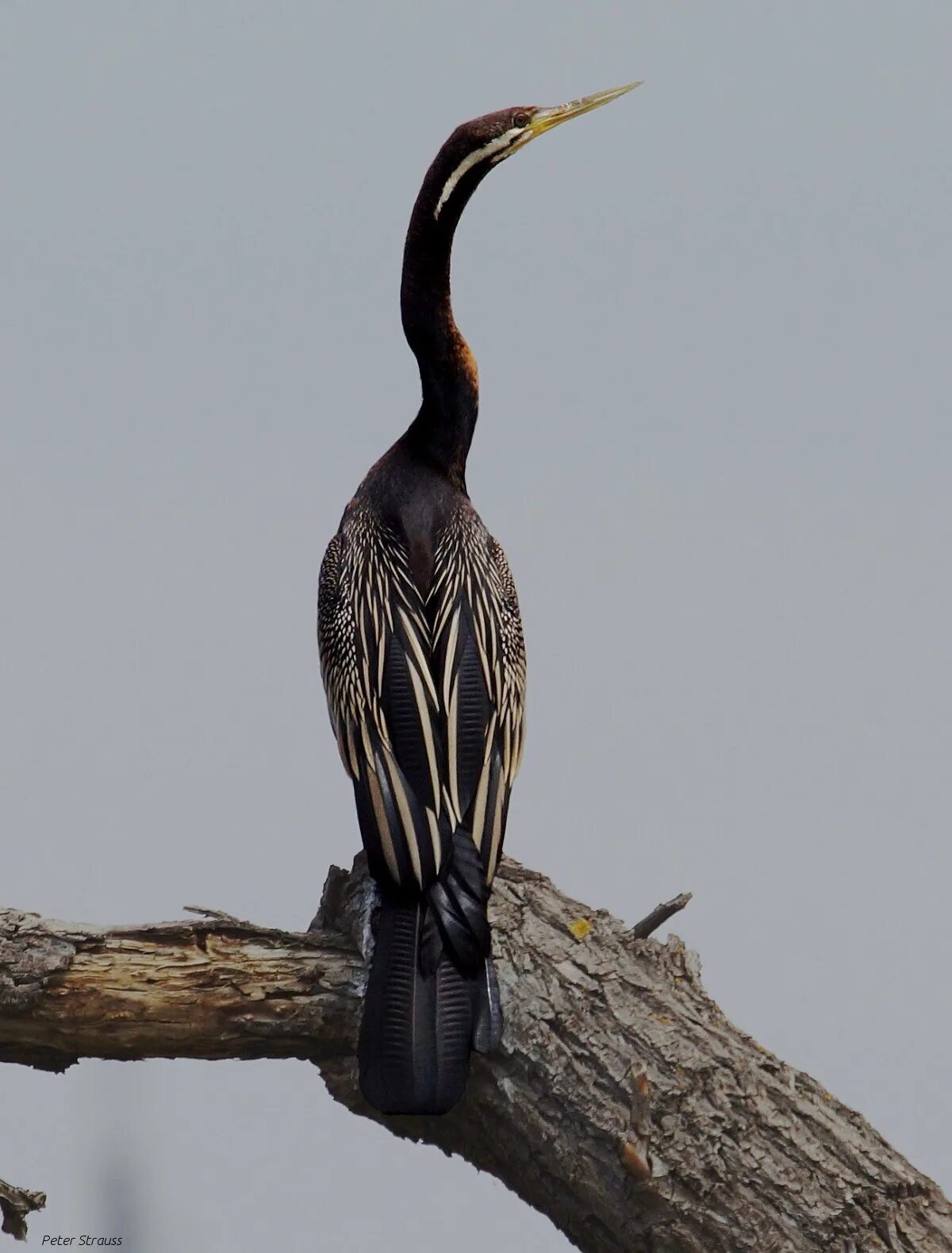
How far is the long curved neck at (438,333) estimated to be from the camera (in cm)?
370

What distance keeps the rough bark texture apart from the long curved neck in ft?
4.05

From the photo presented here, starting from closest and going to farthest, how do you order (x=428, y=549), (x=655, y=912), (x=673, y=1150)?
(x=673, y=1150) → (x=655, y=912) → (x=428, y=549)

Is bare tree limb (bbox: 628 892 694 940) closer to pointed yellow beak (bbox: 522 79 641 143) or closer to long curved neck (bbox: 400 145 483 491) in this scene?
long curved neck (bbox: 400 145 483 491)

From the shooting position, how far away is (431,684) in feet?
11.0

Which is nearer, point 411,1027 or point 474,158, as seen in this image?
point 411,1027

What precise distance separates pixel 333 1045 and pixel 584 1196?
0.67m

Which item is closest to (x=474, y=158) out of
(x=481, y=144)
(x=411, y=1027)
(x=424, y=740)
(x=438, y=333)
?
(x=481, y=144)

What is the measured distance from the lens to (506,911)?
3.46 meters

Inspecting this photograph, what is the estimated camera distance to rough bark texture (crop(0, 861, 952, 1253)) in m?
3.11

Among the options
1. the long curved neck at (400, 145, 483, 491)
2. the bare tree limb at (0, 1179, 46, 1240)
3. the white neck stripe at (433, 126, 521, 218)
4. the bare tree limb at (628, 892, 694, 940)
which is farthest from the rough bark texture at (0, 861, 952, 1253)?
the white neck stripe at (433, 126, 521, 218)

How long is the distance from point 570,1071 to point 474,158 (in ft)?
7.45

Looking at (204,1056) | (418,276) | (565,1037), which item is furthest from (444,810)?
(418,276)

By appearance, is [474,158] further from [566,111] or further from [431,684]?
[431,684]

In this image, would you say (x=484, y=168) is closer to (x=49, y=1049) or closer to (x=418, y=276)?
(x=418, y=276)
